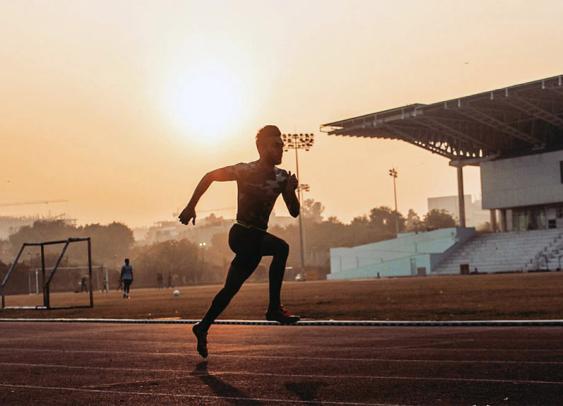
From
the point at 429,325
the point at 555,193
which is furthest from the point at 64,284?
the point at 429,325

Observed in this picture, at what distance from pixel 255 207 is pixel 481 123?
77565mm

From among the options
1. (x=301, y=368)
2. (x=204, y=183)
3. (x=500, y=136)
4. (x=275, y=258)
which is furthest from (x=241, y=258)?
(x=500, y=136)

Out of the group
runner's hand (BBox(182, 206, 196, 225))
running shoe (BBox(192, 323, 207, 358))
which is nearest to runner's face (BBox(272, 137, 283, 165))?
runner's hand (BBox(182, 206, 196, 225))

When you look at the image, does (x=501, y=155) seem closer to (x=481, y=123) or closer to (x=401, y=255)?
(x=481, y=123)

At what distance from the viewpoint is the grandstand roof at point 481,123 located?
75000 millimetres

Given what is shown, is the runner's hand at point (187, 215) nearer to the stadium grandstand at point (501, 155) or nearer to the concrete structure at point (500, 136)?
the stadium grandstand at point (501, 155)

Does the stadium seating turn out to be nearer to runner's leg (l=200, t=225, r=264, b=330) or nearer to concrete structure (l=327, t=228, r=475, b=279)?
concrete structure (l=327, t=228, r=475, b=279)

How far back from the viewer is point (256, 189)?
941 centimetres

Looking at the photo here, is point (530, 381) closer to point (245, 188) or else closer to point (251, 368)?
point (251, 368)

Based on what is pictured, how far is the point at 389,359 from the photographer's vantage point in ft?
28.9

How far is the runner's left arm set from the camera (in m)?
9.41

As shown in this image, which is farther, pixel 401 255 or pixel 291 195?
pixel 401 255

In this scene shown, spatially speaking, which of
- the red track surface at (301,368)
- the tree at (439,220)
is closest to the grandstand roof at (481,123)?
the red track surface at (301,368)

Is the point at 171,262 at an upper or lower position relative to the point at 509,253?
upper
